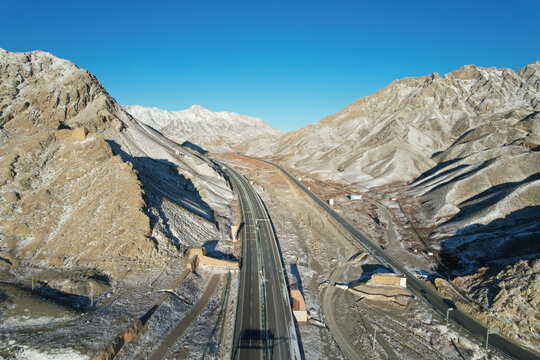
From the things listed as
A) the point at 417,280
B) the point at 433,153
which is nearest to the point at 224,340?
the point at 417,280

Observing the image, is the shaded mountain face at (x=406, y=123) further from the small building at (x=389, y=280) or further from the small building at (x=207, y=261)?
the small building at (x=207, y=261)

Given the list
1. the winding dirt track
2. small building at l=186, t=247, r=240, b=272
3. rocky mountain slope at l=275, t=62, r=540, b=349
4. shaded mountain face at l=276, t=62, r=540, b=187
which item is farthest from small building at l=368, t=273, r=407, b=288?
shaded mountain face at l=276, t=62, r=540, b=187

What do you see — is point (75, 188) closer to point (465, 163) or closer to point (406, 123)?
point (465, 163)

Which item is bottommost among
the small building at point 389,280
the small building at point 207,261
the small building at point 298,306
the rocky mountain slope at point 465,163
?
the small building at point 298,306

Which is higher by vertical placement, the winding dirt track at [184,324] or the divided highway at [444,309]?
the divided highway at [444,309]

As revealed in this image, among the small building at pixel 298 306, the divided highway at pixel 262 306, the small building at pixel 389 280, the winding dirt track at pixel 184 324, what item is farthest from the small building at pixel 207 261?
the small building at pixel 389 280

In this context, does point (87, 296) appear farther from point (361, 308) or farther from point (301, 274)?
point (361, 308)

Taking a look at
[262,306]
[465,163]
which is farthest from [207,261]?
[465,163]
